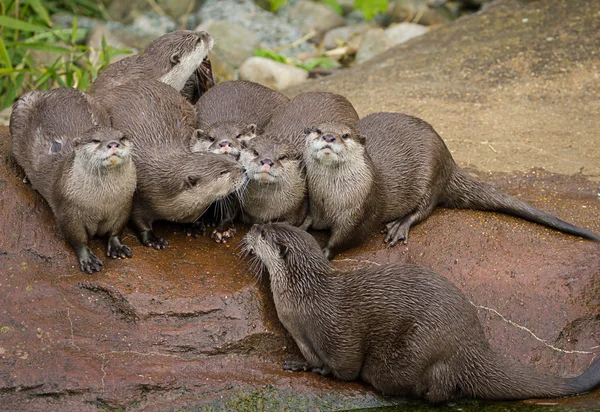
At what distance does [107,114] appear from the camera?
4254 millimetres

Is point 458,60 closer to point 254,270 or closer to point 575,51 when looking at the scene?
point 575,51

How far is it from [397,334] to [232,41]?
4.86 meters

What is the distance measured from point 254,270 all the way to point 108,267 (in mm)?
570

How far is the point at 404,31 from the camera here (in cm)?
814

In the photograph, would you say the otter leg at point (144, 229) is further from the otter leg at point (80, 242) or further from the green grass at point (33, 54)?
the green grass at point (33, 54)

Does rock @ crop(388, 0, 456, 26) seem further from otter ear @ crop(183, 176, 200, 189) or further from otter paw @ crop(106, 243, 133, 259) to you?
otter paw @ crop(106, 243, 133, 259)

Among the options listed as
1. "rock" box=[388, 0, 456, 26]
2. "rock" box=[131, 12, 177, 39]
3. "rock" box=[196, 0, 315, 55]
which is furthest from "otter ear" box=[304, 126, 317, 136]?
"rock" box=[388, 0, 456, 26]

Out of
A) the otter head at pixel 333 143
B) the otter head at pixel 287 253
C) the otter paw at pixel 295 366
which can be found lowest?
the otter paw at pixel 295 366

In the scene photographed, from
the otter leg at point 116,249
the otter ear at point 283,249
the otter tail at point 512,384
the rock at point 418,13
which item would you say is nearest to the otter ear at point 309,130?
the otter ear at point 283,249

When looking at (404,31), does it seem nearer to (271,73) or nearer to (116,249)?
(271,73)

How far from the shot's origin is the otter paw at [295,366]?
360cm

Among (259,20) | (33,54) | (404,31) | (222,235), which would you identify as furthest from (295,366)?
(259,20)

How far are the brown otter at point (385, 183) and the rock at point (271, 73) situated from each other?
2.77m

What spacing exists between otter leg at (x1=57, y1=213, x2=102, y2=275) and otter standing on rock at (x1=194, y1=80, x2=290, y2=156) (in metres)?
0.69
